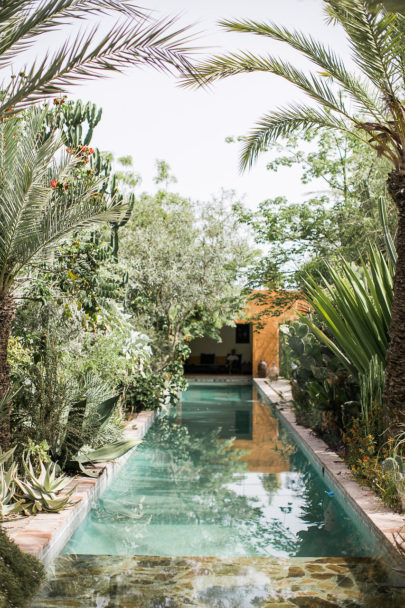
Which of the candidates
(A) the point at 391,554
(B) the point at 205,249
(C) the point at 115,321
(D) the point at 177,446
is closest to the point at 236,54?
(C) the point at 115,321

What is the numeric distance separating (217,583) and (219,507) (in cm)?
250

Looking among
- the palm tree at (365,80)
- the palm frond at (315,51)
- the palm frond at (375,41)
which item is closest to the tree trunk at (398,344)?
the palm tree at (365,80)

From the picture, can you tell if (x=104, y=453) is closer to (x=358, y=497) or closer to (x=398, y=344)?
(x=358, y=497)

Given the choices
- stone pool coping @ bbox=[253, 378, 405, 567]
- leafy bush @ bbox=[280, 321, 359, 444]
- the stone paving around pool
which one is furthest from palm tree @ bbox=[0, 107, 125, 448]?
leafy bush @ bbox=[280, 321, 359, 444]

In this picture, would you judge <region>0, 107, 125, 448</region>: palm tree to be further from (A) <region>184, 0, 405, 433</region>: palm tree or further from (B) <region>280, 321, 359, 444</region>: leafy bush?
(B) <region>280, 321, 359, 444</region>: leafy bush

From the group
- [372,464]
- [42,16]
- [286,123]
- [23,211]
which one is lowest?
[372,464]

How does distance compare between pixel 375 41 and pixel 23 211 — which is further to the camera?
pixel 375 41

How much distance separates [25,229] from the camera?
5.98 metres

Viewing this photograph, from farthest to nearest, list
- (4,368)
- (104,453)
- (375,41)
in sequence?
(104,453) → (375,41) → (4,368)

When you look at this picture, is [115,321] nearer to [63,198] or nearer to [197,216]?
[63,198]

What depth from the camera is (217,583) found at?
4.39 m

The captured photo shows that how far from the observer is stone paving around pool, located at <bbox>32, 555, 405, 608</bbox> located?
405cm

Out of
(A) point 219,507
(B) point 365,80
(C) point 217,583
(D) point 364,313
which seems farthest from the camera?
(B) point 365,80

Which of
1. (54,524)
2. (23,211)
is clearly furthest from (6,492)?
(23,211)
